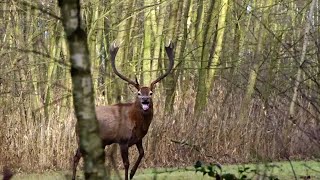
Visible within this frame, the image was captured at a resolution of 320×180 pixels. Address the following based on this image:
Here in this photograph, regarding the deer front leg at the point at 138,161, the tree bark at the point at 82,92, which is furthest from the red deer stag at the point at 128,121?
the tree bark at the point at 82,92

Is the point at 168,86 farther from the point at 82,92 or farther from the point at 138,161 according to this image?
the point at 82,92

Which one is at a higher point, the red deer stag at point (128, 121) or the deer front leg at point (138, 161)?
the red deer stag at point (128, 121)

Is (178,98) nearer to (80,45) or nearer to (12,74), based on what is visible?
(12,74)

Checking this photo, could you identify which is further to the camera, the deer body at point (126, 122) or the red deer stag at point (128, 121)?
the deer body at point (126, 122)

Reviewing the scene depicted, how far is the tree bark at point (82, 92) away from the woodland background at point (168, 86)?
967 cm

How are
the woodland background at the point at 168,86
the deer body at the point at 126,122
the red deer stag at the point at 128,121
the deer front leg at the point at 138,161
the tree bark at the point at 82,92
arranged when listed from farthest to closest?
the woodland background at the point at 168,86 → the deer body at the point at 126,122 → the red deer stag at the point at 128,121 → the deer front leg at the point at 138,161 → the tree bark at the point at 82,92

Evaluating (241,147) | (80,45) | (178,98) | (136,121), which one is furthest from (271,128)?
(80,45)

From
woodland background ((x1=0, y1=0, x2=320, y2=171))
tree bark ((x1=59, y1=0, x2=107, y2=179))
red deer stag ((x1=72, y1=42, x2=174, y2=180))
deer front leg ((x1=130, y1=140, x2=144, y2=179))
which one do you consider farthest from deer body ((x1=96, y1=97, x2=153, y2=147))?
tree bark ((x1=59, y1=0, x2=107, y2=179))

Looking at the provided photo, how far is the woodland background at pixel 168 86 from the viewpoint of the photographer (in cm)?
1459

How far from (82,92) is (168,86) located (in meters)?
14.5

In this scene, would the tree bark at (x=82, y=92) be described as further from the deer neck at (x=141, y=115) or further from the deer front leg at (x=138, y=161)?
the deer neck at (x=141, y=115)

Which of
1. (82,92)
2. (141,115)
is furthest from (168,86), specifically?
(82,92)

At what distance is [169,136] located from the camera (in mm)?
15539

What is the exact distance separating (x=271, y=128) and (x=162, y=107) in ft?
7.58
